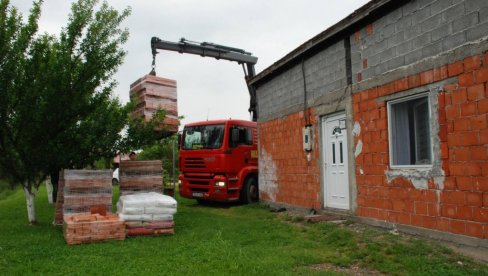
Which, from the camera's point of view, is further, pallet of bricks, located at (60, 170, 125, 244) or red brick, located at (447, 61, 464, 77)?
pallet of bricks, located at (60, 170, 125, 244)

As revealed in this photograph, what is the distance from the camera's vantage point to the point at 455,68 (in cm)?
633

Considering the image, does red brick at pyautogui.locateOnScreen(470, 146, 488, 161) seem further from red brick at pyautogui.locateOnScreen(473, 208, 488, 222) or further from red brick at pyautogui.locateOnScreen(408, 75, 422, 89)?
red brick at pyautogui.locateOnScreen(408, 75, 422, 89)

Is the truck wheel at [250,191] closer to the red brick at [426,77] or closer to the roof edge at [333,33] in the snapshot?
the roof edge at [333,33]

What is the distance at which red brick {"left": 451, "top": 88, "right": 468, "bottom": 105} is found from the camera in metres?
6.20

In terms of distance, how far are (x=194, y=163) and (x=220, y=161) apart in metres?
1.10

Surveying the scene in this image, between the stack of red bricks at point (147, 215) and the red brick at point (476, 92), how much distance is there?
5.50 metres

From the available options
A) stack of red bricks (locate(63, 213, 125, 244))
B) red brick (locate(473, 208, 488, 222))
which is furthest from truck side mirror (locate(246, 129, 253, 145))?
red brick (locate(473, 208, 488, 222))

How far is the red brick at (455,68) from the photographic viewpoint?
20.5ft

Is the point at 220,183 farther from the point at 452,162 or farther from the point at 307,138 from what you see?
the point at 452,162

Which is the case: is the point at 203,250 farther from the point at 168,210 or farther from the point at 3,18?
the point at 3,18

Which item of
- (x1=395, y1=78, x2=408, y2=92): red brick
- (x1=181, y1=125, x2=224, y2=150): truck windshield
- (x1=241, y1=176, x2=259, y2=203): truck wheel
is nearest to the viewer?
(x1=395, y1=78, x2=408, y2=92): red brick

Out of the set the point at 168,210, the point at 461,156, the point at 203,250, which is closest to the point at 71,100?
the point at 168,210

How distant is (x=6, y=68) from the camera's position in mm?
9414

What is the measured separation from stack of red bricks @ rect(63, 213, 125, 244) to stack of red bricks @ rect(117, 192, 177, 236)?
0.77 ft
